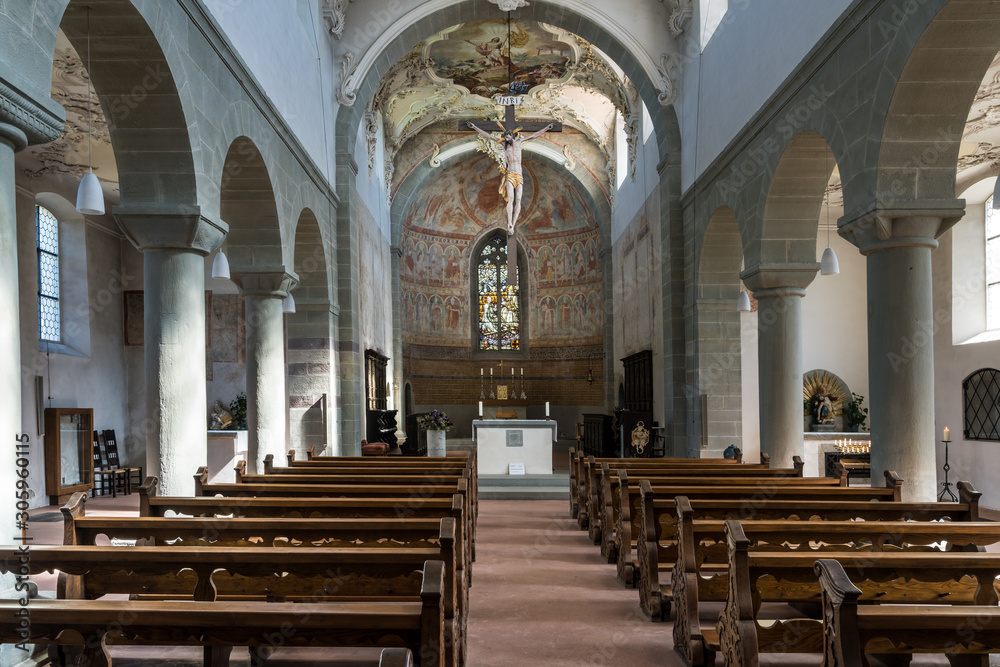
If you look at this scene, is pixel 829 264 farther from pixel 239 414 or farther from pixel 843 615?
pixel 239 414

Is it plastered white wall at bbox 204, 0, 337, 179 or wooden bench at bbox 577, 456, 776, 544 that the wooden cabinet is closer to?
plastered white wall at bbox 204, 0, 337, 179

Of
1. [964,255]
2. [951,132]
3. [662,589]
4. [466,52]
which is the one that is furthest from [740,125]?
[466,52]

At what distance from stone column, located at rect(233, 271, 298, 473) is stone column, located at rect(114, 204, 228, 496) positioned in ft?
10.9

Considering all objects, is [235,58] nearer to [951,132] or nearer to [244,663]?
[244,663]

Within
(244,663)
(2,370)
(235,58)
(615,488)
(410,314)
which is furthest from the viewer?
(410,314)

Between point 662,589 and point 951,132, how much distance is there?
4247mm

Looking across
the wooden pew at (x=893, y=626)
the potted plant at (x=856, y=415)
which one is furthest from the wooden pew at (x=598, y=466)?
the potted plant at (x=856, y=415)

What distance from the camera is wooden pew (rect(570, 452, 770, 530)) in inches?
317

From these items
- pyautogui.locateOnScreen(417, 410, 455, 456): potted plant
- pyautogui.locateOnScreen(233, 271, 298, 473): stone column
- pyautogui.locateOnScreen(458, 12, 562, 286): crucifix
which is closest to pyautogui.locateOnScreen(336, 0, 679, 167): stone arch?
pyautogui.locateOnScreen(458, 12, 562, 286): crucifix

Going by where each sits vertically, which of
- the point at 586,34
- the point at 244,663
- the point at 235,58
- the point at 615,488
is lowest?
the point at 244,663

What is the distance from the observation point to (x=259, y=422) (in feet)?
32.3

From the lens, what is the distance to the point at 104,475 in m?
13.3

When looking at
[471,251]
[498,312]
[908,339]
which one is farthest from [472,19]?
[498,312]

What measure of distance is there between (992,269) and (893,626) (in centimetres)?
1219
